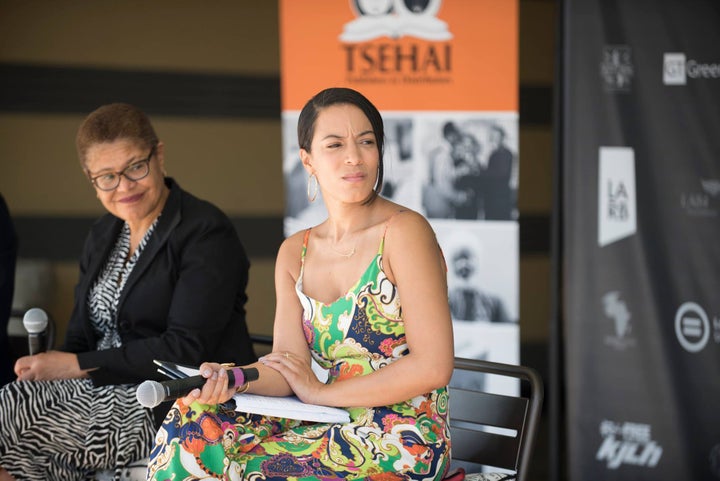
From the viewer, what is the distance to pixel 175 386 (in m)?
1.88

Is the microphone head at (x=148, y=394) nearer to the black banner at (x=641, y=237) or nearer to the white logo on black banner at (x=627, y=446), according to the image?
the black banner at (x=641, y=237)

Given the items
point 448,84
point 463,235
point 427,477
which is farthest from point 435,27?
point 427,477

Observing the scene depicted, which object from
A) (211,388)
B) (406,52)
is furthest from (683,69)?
(211,388)

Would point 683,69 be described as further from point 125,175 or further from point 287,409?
point 287,409

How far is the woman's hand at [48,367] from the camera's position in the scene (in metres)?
2.70

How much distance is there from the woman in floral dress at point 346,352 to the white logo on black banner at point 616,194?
1942mm

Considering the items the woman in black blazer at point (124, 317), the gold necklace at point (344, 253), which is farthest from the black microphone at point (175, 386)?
the woman in black blazer at point (124, 317)

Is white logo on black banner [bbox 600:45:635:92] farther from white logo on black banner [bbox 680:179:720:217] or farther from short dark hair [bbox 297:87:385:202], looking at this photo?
short dark hair [bbox 297:87:385:202]

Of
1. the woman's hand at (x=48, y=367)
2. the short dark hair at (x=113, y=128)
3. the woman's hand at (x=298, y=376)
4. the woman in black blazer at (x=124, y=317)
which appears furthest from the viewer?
the short dark hair at (x=113, y=128)

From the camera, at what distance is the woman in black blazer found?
2582 mm

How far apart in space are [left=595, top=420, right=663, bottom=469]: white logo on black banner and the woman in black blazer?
6.43 feet

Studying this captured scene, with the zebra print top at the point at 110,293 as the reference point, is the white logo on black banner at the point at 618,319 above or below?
below

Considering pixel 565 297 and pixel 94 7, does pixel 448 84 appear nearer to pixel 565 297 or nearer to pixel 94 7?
pixel 565 297

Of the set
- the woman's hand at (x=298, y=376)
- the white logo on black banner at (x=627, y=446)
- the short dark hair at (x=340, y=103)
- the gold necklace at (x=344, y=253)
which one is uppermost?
the short dark hair at (x=340, y=103)
